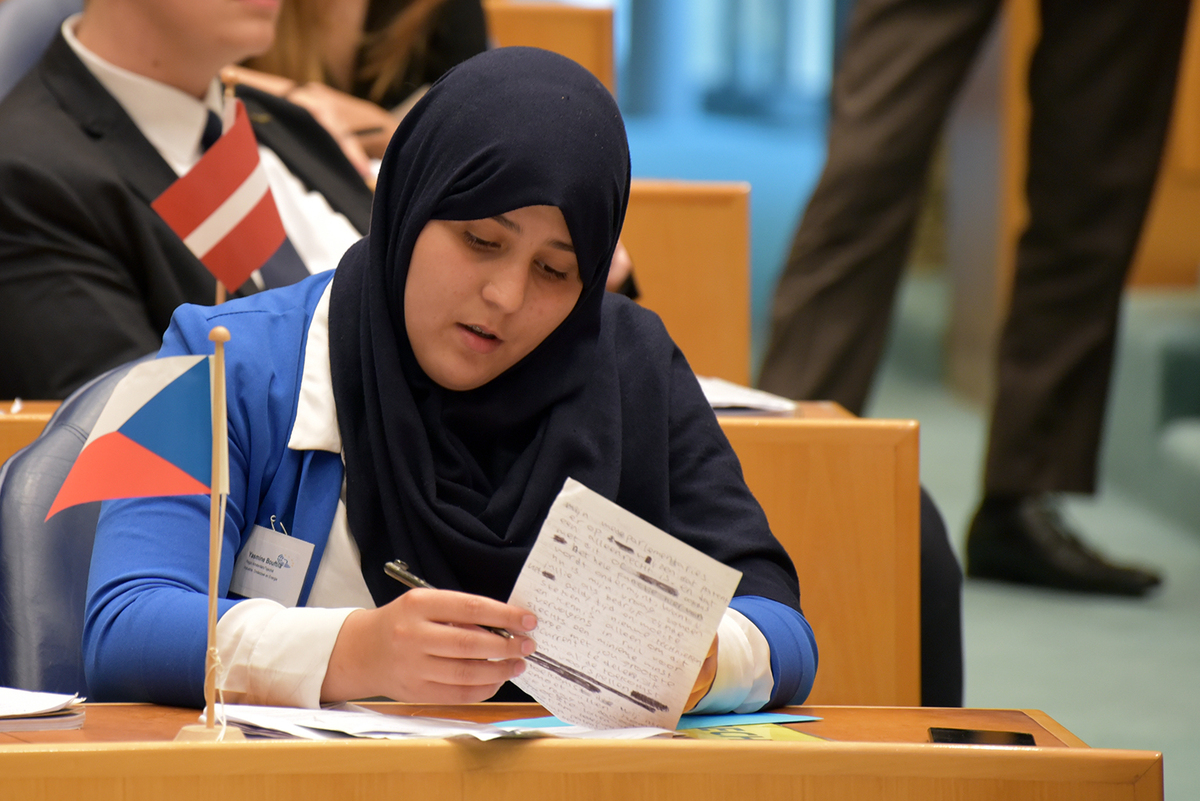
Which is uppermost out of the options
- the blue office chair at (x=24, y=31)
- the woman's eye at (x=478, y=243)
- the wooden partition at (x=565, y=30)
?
the wooden partition at (x=565, y=30)

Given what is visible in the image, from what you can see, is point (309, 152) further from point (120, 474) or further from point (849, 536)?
point (120, 474)

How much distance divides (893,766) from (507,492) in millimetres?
440

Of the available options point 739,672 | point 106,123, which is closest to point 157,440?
point 739,672

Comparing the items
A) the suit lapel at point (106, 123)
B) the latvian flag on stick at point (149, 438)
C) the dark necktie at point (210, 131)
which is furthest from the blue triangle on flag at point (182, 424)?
the dark necktie at point (210, 131)

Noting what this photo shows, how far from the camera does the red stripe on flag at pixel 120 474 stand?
0.83m

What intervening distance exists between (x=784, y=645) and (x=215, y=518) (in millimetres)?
452

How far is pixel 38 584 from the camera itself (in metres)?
1.12

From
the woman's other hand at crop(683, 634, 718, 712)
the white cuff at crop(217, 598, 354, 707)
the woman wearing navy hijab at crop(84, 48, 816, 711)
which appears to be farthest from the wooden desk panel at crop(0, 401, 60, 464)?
the woman's other hand at crop(683, 634, 718, 712)

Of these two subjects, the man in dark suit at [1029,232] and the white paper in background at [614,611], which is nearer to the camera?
the white paper in background at [614,611]

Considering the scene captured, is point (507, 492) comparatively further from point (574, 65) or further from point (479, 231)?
point (574, 65)

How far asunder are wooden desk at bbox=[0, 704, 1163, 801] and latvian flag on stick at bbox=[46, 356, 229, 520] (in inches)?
6.1

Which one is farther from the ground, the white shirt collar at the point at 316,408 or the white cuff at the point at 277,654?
the white shirt collar at the point at 316,408

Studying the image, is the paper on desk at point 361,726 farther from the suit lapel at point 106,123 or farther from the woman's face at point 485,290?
the suit lapel at point 106,123

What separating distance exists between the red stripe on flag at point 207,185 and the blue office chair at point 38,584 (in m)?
0.39
